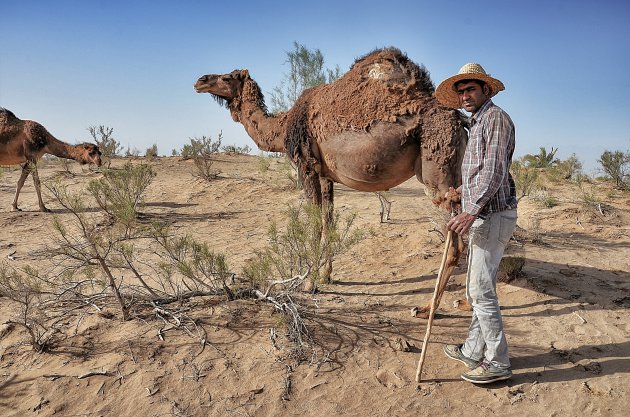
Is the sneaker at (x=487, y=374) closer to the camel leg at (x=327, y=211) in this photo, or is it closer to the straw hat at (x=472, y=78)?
the camel leg at (x=327, y=211)

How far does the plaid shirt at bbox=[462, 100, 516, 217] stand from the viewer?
3115 mm

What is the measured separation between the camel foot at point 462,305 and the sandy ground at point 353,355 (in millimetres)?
88

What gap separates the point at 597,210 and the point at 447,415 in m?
7.92

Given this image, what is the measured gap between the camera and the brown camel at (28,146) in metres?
10.1

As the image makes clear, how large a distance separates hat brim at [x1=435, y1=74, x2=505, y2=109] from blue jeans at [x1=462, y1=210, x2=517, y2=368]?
0.96 metres

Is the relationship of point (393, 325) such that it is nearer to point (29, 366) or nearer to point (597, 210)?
point (29, 366)

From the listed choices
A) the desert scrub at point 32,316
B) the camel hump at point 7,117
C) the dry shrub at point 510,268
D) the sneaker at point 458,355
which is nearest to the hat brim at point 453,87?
the sneaker at point 458,355

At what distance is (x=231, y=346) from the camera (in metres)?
3.95

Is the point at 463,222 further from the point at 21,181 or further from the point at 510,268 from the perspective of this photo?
the point at 21,181

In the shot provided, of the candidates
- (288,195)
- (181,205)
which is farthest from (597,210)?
(181,205)

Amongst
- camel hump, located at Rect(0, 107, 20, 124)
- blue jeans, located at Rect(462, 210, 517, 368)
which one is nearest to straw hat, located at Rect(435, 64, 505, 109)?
blue jeans, located at Rect(462, 210, 517, 368)

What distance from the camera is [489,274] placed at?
332 centimetres

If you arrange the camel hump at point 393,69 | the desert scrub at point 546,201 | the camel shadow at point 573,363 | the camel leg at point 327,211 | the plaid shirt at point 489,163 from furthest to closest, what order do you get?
the desert scrub at point 546,201 → the camel leg at point 327,211 → the camel hump at point 393,69 → the camel shadow at point 573,363 → the plaid shirt at point 489,163

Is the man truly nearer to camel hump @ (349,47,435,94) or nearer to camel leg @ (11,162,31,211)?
camel hump @ (349,47,435,94)
